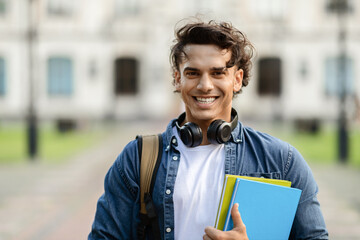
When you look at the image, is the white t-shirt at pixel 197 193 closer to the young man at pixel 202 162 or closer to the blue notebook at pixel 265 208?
the young man at pixel 202 162

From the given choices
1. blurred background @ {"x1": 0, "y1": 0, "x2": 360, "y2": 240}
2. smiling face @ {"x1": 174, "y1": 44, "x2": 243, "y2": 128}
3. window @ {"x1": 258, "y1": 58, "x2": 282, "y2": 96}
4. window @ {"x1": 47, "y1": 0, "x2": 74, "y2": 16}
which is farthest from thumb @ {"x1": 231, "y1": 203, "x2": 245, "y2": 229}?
window @ {"x1": 47, "y1": 0, "x2": 74, "y2": 16}

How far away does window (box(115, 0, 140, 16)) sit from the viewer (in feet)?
90.7

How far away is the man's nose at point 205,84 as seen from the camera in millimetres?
1895

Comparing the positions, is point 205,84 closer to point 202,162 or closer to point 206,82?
point 206,82

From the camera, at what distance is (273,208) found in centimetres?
181

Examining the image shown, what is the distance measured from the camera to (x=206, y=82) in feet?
6.23

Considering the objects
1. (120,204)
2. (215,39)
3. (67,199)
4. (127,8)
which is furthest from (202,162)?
(127,8)

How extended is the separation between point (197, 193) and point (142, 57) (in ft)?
84.5

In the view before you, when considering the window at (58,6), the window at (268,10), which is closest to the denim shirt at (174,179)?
the window at (268,10)

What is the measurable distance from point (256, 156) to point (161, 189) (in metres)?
0.37

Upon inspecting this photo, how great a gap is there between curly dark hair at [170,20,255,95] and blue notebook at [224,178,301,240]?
47 cm

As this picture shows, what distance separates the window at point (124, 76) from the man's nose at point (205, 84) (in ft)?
84.6

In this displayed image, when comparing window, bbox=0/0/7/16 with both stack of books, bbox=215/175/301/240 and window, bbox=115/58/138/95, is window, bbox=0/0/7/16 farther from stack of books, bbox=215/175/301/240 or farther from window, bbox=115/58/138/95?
stack of books, bbox=215/175/301/240

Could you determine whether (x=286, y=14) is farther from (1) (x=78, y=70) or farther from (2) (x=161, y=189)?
(2) (x=161, y=189)
